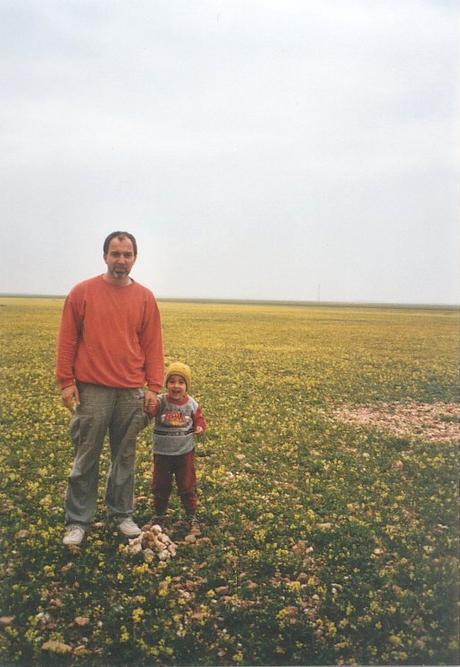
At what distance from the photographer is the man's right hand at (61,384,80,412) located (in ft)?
19.2

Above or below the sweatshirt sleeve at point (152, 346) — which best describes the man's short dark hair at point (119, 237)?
above

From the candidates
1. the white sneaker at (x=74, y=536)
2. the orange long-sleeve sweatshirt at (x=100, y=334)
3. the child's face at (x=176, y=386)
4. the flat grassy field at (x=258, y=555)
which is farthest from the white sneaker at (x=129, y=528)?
the orange long-sleeve sweatshirt at (x=100, y=334)

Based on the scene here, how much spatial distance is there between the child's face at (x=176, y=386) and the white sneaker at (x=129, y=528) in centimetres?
155

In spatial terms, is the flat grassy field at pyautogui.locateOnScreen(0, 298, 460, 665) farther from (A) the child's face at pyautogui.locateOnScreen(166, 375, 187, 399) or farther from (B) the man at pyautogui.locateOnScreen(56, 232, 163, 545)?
(A) the child's face at pyautogui.locateOnScreen(166, 375, 187, 399)

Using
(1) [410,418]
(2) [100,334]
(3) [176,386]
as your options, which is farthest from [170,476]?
(1) [410,418]

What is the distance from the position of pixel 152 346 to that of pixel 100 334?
0.62 metres

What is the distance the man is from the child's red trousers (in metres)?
0.52

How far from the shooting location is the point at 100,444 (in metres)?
6.14

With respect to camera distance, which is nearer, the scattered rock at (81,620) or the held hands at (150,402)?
the scattered rock at (81,620)

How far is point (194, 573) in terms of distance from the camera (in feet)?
19.4

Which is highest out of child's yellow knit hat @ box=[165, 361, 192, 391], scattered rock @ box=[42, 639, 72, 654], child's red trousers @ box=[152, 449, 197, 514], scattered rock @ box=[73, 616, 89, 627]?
child's yellow knit hat @ box=[165, 361, 192, 391]

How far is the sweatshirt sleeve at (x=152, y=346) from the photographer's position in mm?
6164

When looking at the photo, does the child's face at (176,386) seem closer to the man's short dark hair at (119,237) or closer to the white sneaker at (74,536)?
the man's short dark hair at (119,237)

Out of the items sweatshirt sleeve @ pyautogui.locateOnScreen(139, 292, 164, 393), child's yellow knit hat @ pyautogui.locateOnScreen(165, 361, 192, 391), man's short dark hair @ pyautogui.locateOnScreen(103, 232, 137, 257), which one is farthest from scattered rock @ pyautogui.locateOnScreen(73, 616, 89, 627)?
man's short dark hair @ pyautogui.locateOnScreen(103, 232, 137, 257)
